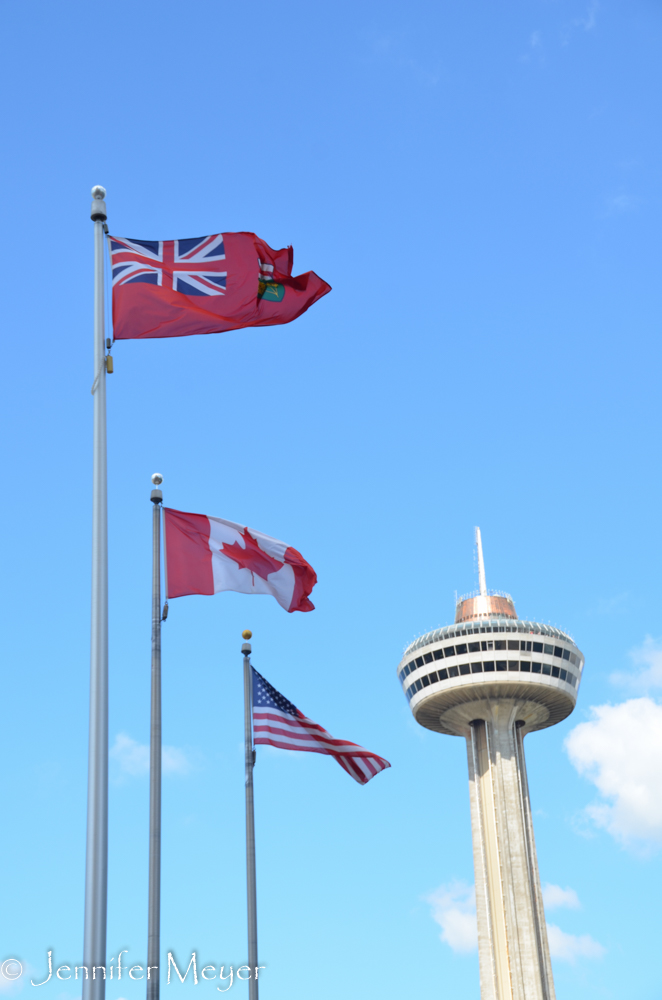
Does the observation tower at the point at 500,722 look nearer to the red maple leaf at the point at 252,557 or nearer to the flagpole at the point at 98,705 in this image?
the red maple leaf at the point at 252,557

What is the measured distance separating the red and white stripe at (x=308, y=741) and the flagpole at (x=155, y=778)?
7.17m

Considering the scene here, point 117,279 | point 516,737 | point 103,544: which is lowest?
point 103,544

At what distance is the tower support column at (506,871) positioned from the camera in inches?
4444

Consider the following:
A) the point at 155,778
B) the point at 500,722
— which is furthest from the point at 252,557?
the point at 500,722

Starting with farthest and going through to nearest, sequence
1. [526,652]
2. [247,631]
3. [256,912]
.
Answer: [526,652]
[247,631]
[256,912]

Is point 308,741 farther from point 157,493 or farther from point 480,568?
point 480,568

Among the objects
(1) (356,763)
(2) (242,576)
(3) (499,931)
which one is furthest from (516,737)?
(2) (242,576)

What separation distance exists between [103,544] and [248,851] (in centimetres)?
1670

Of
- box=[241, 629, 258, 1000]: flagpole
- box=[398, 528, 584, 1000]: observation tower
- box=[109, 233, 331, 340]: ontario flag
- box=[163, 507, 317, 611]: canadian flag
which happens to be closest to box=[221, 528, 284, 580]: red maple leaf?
box=[163, 507, 317, 611]: canadian flag

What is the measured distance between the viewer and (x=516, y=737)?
410ft

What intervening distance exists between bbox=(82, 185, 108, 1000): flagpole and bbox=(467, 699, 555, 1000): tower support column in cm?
10707

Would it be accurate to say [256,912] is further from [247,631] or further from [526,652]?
[526,652]

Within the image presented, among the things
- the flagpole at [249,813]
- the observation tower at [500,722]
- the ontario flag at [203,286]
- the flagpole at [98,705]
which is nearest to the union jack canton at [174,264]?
the ontario flag at [203,286]

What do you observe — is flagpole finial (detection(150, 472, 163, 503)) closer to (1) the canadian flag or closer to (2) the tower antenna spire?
(1) the canadian flag
